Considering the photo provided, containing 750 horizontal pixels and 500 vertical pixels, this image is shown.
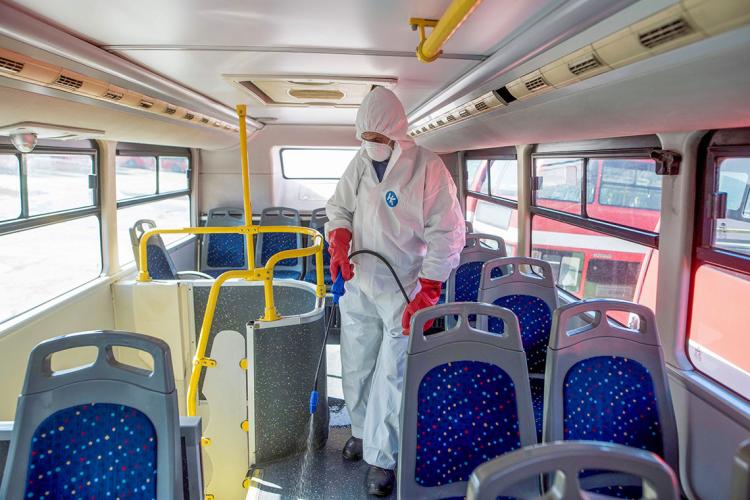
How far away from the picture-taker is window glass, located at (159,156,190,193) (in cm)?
568

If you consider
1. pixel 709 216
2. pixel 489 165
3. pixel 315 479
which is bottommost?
pixel 315 479

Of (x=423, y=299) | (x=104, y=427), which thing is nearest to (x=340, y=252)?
(x=423, y=299)

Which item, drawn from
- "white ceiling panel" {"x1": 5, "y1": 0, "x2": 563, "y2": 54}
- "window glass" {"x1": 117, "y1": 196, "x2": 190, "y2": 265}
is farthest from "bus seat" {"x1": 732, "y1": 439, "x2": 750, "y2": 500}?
"window glass" {"x1": 117, "y1": 196, "x2": 190, "y2": 265}

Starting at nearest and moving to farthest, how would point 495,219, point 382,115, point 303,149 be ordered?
point 382,115 < point 495,219 < point 303,149

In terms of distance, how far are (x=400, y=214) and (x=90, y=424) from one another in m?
1.57

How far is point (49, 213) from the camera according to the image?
3.16 meters

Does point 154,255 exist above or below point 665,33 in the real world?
below

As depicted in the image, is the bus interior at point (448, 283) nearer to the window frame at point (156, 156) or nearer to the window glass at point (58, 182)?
the window glass at point (58, 182)

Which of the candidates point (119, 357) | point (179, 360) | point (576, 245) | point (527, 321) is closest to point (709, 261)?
point (527, 321)

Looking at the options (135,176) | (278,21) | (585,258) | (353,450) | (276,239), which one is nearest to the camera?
(278,21)

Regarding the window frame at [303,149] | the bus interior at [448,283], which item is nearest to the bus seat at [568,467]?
the bus interior at [448,283]

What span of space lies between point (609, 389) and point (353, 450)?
1495 mm

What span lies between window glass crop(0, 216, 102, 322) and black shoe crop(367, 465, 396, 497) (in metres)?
2.21

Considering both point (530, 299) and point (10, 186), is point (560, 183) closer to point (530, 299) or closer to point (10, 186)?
point (530, 299)
